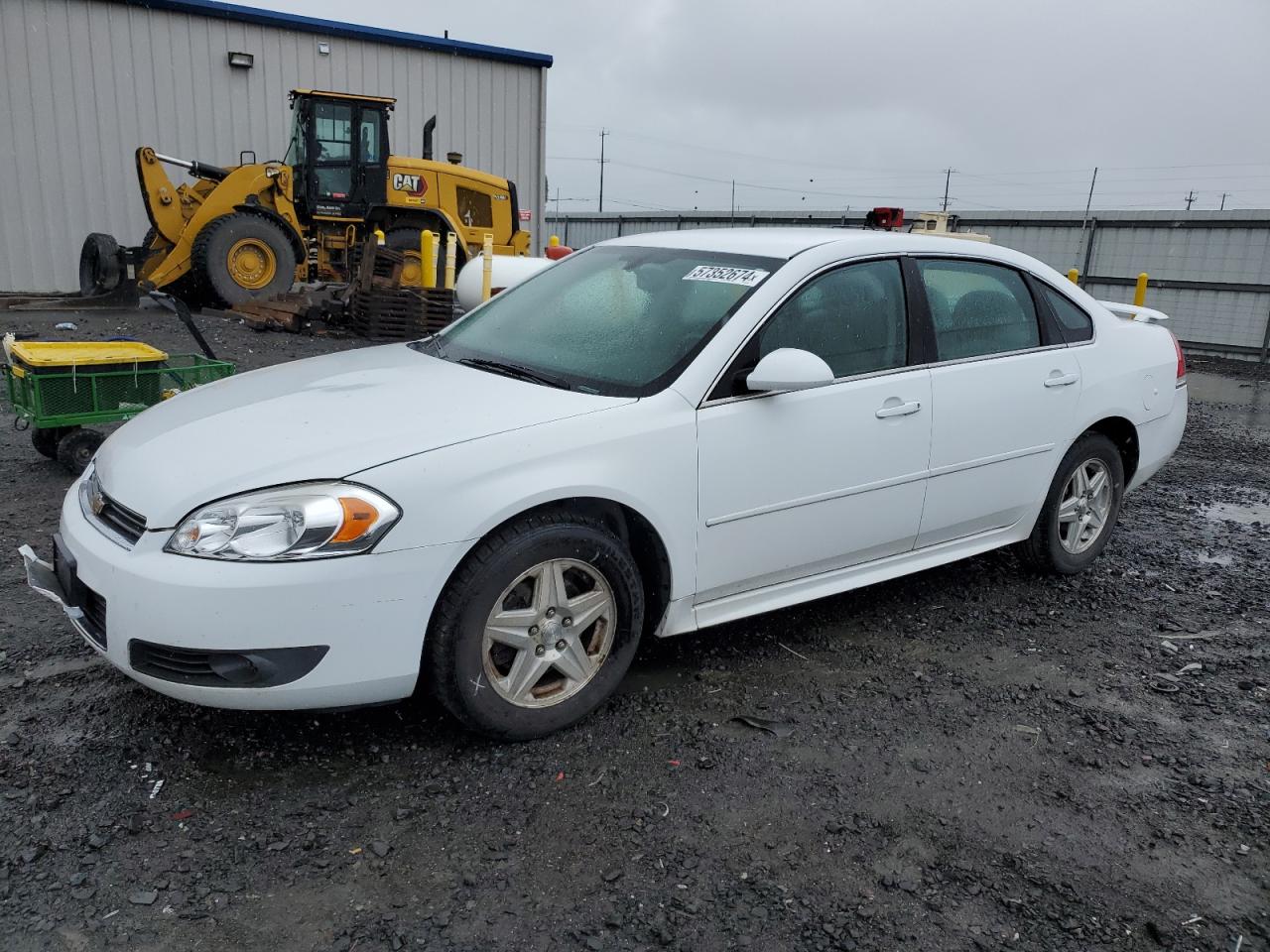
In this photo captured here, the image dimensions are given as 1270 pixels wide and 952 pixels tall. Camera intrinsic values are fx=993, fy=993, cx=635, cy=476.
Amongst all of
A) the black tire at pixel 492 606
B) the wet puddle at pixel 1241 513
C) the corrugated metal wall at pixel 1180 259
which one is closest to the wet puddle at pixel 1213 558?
the wet puddle at pixel 1241 513

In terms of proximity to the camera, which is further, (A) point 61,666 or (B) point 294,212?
(B) point 294,212

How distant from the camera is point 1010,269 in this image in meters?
4.42

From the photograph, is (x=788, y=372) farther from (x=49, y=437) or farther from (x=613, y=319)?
(x=49, y=437)

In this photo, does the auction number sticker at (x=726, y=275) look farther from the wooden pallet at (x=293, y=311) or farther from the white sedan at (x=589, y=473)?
the wooden pallet at (x=293, y=311)

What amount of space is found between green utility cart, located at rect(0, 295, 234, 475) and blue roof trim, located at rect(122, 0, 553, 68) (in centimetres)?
1322

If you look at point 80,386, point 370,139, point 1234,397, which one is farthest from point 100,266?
point 1234,397

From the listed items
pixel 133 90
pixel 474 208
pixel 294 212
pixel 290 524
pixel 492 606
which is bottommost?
pixel 492 606

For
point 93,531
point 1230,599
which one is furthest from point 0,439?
point 1230,599

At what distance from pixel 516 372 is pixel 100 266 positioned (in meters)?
12.2

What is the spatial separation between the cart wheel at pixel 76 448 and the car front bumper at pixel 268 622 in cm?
338

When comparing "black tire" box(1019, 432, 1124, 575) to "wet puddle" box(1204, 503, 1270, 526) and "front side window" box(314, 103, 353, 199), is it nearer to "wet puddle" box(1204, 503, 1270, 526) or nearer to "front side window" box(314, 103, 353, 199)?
"wet puddle" box(1204, 503, 1270, 526)

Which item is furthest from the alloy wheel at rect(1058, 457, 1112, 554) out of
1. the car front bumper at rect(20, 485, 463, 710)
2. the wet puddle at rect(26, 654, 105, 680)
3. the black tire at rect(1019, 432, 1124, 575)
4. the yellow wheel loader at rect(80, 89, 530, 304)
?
the yellow wheel loader at rect(80, 89, 530, 304)

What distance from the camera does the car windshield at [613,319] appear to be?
3416 mm

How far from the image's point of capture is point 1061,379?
4379mm
